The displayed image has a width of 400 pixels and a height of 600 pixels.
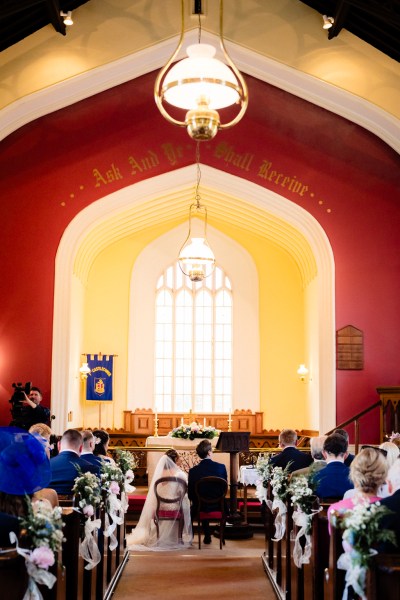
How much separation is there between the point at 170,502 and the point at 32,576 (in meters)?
5.55

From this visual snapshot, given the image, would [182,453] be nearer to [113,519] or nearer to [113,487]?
[113,519]

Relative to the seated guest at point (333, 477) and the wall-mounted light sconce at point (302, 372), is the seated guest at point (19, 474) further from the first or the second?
the wall-mounted light sconce at point (302, 372)

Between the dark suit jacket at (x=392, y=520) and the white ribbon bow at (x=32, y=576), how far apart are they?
1.54 meters

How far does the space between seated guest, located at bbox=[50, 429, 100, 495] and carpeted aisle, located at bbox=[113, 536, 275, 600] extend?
104 cm

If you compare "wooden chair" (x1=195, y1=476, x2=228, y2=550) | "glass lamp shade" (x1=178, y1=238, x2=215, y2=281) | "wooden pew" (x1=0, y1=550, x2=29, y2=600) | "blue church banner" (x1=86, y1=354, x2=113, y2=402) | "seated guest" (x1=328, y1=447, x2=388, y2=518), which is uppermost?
"glass lamp shade" (x1=178, y1=238, x2=215, y2=281)

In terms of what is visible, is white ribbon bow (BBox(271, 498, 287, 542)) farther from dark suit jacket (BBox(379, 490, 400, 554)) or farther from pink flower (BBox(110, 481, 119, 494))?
dark suit jacket (BBox(379, 490, 400, 554))

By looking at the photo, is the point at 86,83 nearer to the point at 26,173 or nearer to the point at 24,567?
the point at 26,173

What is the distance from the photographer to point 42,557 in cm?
355

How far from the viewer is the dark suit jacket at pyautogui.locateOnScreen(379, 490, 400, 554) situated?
3.77m

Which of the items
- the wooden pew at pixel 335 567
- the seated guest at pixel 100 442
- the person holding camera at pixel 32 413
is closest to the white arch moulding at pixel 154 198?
the person holding camera at pixel 32 413

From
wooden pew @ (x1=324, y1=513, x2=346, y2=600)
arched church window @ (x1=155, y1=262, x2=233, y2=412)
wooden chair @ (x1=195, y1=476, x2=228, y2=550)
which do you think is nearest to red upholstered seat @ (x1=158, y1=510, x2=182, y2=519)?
wooden chair @ (x1=195, y1=476, x2=228, y2=550)

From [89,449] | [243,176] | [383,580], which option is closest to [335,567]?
[383,580]

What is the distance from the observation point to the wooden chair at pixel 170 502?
9.01m

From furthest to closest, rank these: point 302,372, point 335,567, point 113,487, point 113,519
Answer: point 302,372
point 113,519
point 113,487
point 335,567
